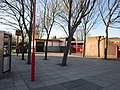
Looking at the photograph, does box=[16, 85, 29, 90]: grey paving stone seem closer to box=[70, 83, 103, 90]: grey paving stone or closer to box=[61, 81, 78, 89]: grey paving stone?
box=[61, 81, 78, 89]: grey paving stone

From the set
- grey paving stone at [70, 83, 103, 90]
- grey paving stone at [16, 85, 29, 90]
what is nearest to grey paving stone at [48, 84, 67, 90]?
grey paving stone at [70, 83, 103, 90]

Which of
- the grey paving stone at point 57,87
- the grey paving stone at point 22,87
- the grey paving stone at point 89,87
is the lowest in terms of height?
the grey paving stone at point 89,87

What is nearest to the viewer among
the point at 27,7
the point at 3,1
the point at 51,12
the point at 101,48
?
the point at 3,1

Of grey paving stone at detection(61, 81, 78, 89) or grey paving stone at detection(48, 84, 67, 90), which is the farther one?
grey paving stone at detection(61, 81, 78, 89)

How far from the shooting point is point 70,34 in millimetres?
13453

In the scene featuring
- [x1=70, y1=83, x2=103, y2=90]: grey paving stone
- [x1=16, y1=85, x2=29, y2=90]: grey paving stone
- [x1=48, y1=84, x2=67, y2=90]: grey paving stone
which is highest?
[x1=16, y1=85, x2=29, y2=90]: grey paving stone

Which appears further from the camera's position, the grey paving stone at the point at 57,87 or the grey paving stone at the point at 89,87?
the grey paving stone at the point at 89,87

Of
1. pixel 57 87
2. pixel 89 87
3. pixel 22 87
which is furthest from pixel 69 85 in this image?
pixel 22 87

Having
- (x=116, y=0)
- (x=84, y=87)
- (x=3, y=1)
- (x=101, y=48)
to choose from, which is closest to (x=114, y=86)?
(x=84, y=87)

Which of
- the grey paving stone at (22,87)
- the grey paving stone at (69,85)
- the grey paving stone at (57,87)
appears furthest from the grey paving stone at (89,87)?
the grey paving stone at (22,87)

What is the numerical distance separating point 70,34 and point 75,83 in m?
6.82

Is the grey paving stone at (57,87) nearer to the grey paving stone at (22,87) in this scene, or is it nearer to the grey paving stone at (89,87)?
the grey paving stone at (89,87)

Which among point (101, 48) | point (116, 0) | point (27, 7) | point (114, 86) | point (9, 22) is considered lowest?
point (114, 86)

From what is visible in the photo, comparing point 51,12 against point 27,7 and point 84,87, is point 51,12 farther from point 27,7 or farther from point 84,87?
point 84,87
